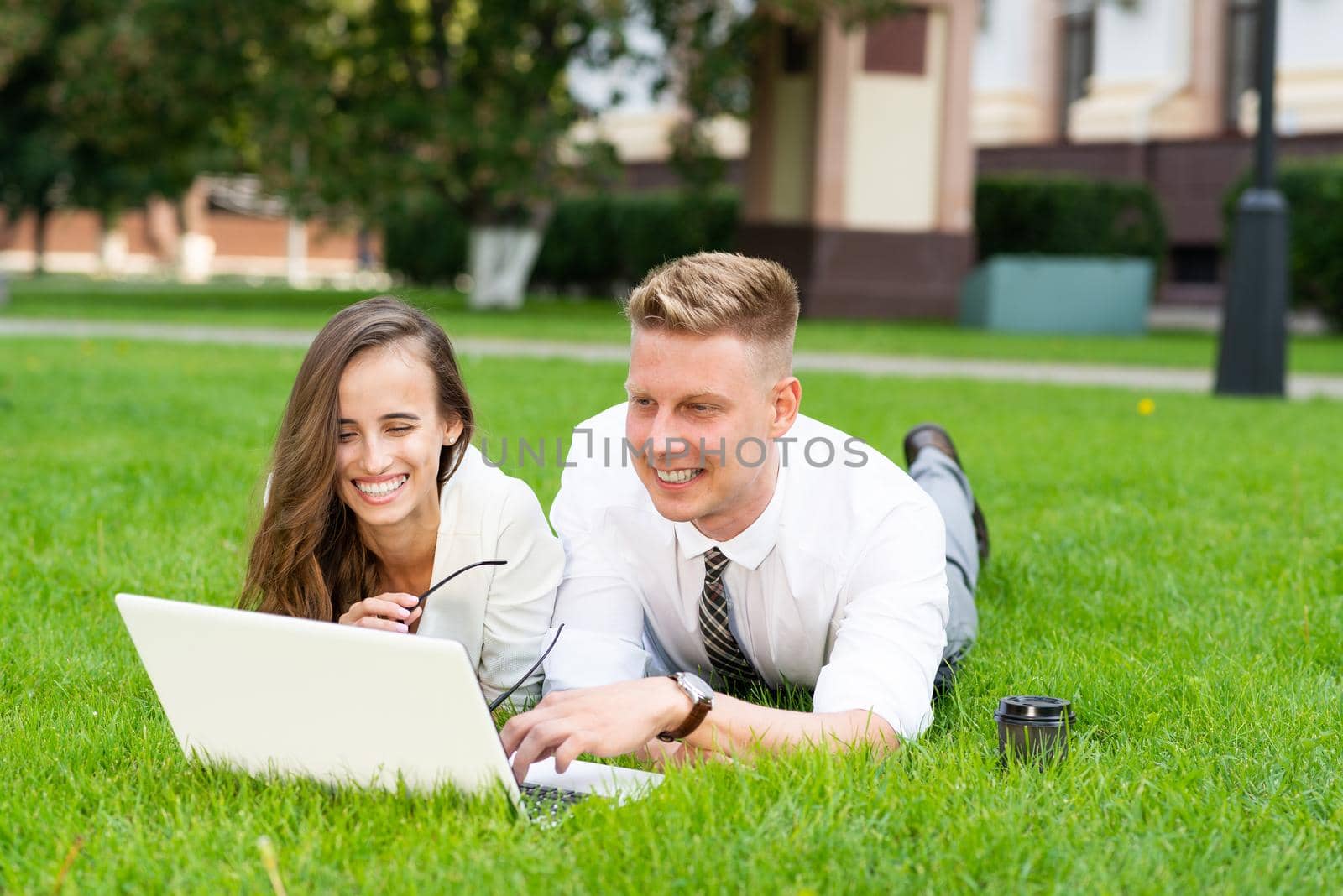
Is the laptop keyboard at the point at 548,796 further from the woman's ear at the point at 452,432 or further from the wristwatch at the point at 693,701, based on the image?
the woman's ear at the point at 452,432

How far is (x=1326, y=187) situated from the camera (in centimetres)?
1969

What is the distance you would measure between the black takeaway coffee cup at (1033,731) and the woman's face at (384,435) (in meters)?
1.34

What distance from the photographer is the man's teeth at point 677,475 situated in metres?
3.21

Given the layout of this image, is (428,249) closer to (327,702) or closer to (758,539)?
(758,539)

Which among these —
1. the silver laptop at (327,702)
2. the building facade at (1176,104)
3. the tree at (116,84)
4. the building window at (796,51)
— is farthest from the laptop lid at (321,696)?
the building facade at (1176,104)

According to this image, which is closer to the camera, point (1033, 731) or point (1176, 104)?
point (1033, 731)

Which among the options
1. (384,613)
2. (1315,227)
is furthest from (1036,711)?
(1315,227)

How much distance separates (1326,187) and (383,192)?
11985 mm

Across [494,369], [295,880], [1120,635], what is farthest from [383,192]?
[295,880]

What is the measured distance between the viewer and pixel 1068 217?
2447 cm

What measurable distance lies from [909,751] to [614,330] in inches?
598

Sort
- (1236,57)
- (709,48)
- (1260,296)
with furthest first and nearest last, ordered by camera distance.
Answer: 1. (1236,57)
2. (709,48)
3. (1260,296)

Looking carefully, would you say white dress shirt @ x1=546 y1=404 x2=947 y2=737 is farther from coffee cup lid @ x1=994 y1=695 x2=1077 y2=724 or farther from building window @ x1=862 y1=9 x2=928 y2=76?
building window @ x1=862 y1=9 x2=928 y2=76

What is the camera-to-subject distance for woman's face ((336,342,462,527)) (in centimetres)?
341
